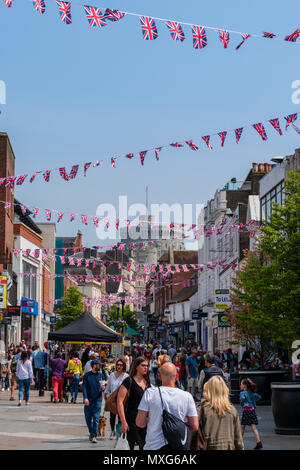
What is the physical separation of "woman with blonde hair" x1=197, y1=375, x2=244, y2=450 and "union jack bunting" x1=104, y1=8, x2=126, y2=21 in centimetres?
741

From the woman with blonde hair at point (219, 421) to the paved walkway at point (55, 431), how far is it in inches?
243

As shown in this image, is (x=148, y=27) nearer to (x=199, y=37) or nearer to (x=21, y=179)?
(x=199, y=37)

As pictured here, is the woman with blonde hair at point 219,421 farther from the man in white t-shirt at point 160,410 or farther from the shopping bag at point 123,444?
the shopping bag at point 123,444

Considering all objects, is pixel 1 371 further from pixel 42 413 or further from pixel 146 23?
pixel 146 23

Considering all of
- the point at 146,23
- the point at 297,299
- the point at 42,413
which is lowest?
the point at 42,413

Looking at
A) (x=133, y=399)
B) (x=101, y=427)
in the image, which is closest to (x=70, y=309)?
(x=101, y=427)

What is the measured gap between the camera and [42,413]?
21.1m

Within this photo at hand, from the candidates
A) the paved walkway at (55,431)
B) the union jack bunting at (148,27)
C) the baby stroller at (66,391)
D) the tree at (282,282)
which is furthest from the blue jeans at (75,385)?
the union jack bunting at (148,27)

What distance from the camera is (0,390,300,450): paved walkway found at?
1377 centimetres

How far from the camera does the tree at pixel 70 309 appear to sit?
78.1 metres

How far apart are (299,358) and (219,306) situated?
968 cm

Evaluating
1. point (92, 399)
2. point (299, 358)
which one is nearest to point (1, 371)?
point (299, 358)

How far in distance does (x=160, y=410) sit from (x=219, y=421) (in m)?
0.58
